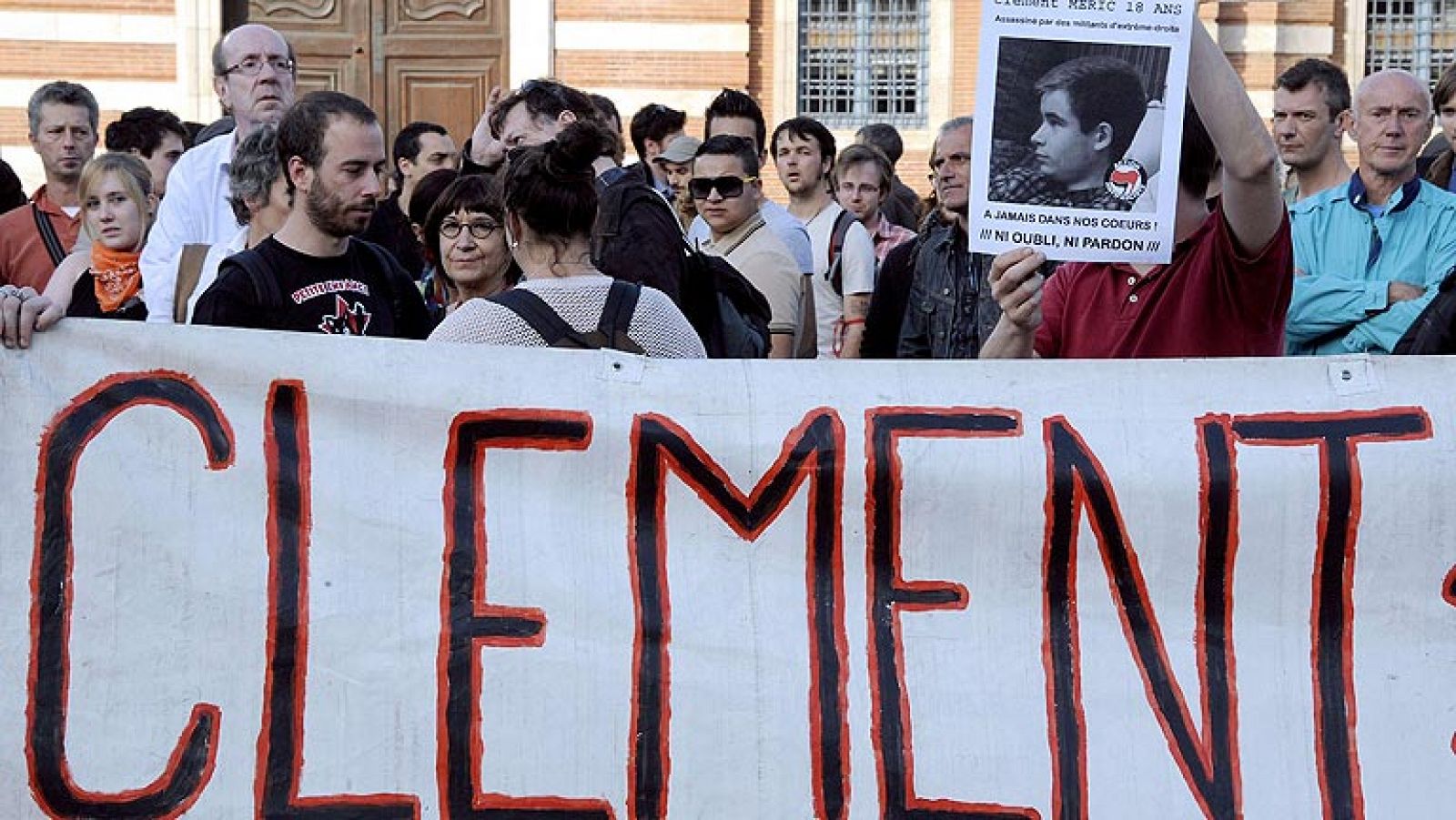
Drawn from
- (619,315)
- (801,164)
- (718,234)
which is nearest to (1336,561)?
(619,315)

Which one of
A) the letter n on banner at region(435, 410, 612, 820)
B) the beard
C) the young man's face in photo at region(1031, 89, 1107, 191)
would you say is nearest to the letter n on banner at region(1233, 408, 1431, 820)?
the young man's face in photo at region(1031, 89, 1107, 191)

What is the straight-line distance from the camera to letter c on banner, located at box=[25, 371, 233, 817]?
4.23 metres

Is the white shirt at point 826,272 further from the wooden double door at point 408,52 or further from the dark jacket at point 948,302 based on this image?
the wooden double door at point 408,52

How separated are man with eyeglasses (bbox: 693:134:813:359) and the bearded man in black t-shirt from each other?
2.13m

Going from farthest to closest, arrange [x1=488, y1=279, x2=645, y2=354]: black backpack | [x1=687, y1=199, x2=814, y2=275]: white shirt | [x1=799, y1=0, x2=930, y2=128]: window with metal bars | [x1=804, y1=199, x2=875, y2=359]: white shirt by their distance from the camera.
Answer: [x1=799, y1=0, x2=930, y2=128]: window with metal bars → [x1=804, y1=199, x2=875, y2=359]: white shirt → [x1=687, y1=199, x2=814, y2=275]: white shirt → [x1=488, y1=279, x2=645, y2=354]: black backpack

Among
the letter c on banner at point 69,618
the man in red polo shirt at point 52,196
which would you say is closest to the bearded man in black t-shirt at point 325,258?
the letter c on banner at point 69,618

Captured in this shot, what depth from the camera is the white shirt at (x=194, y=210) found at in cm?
662

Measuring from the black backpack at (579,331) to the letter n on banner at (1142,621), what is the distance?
0.96 metres

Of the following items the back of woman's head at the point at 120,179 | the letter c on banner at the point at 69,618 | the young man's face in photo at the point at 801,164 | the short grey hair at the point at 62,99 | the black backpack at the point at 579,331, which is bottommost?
the letter c on banner at the point at 69,618

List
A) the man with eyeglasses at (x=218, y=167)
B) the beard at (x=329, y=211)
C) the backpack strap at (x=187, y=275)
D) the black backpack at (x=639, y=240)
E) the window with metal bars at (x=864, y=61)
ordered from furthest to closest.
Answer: the window with metal bars at (x=864, y=61), the man with eyeglasses at (x=218, y=167), the backpack strap at (x=187, y=275), the black backpack at (x=639, y=240), the beard at (x=329, y=211)

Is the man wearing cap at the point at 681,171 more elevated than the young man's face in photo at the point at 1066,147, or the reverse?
the man wearing cap at the point at 681,171

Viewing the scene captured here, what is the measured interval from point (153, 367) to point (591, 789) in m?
1.20

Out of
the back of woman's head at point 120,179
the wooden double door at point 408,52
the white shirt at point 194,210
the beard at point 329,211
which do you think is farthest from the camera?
the wooden double door at point 408,52

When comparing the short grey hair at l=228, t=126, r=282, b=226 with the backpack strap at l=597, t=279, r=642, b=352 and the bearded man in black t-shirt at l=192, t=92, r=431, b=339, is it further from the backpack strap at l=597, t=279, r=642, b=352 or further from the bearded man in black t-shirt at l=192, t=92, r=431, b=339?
the backpack strap at l=597, t=279, r=642, b=352
